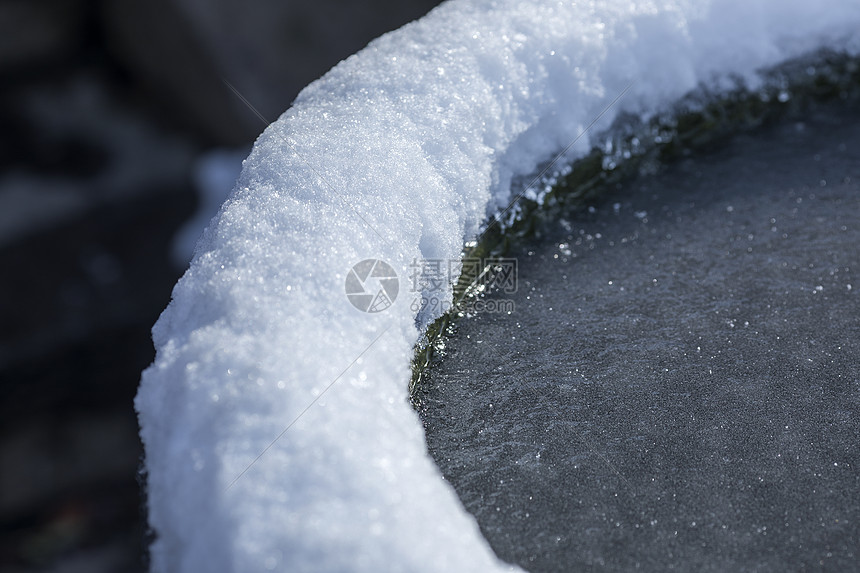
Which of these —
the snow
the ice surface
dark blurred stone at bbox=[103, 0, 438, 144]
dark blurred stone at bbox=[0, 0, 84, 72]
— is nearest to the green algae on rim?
the ice surface

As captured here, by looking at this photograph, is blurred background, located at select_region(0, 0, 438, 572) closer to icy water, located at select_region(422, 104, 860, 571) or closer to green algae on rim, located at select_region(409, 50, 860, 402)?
green algae on rim, located at select_region(409, 50, 860, 402)

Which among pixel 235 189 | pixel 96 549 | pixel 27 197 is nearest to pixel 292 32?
pixel 27 197

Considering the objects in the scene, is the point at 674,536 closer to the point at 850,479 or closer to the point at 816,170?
the point at 850,479

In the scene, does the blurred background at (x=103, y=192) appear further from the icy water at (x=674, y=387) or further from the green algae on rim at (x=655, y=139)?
the icy water at (x=674, y=387)

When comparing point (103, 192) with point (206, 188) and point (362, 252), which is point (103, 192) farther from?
point (362, 252)

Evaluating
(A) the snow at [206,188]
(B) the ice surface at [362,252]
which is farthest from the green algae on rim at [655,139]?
(A) the snow at [206,188]
